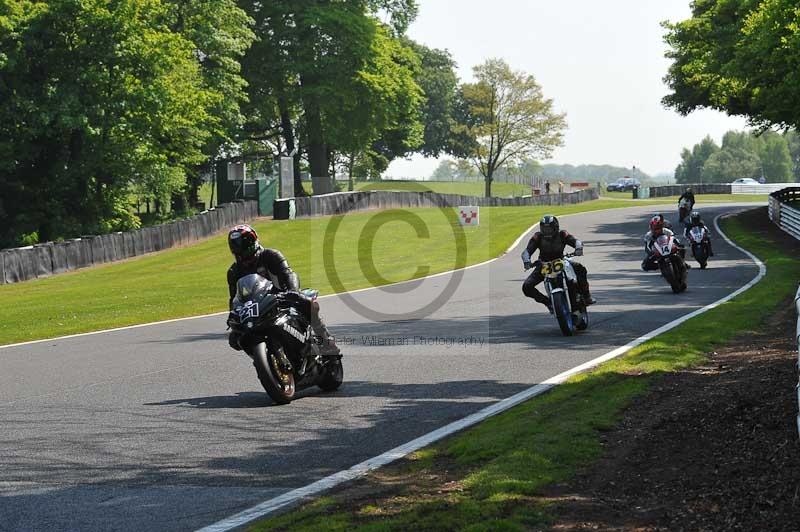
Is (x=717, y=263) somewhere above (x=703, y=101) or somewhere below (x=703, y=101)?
below

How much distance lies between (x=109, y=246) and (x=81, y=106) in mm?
8910

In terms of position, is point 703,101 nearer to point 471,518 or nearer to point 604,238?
point 604,238

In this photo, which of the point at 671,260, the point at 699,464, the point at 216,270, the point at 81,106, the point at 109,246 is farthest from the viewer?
the point at 81,106

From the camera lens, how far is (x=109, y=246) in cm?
3928

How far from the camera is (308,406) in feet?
34.2

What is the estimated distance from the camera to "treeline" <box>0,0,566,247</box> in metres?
45.5

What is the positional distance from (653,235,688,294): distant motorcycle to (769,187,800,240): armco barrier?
21.2m

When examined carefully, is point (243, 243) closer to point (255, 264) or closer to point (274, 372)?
point (255, 264)

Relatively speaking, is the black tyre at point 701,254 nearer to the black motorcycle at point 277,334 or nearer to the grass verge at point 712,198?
the black motorcycle at point 277,334

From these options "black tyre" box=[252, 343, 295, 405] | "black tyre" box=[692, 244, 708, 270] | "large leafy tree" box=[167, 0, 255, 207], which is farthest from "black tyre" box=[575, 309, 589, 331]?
"large leafy tree" box=[167, 0, 255, 207]

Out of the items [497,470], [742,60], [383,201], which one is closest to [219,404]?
[497,470]

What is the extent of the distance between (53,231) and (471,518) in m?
44.8

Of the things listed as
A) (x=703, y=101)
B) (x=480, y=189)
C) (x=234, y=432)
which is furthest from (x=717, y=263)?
(x=480, y=189)

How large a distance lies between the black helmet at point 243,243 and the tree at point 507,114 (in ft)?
319
